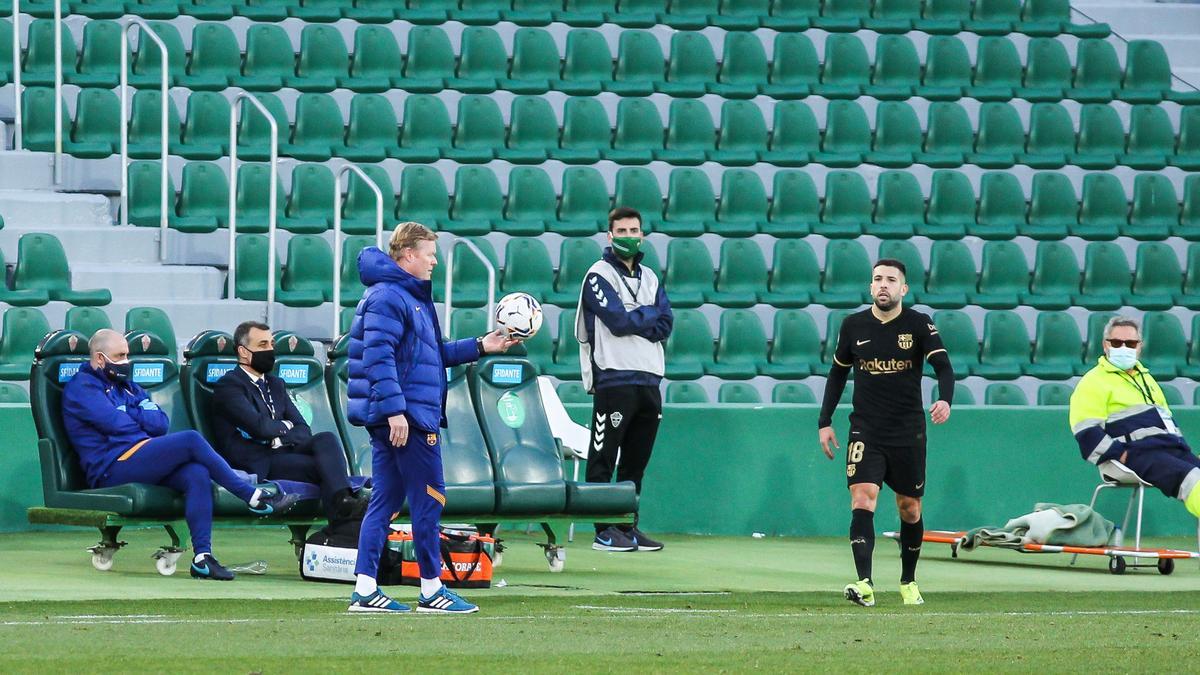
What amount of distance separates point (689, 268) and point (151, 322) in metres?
4.74

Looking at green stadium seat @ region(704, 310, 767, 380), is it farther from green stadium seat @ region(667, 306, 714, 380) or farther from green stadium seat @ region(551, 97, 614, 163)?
green stadium seat @ region(551, 97, 614, 163)

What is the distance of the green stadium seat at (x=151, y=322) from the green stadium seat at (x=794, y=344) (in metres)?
4.90

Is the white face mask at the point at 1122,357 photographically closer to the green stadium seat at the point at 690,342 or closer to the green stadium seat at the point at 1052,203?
the green stadium seat at the point at 690,342

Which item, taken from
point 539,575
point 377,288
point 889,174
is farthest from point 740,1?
point 377,288

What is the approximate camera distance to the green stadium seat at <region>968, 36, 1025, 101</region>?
61.6ft

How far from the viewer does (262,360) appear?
36.0 feet

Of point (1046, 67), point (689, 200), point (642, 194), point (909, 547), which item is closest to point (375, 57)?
point (642, 194)

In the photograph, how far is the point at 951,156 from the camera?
1800cm

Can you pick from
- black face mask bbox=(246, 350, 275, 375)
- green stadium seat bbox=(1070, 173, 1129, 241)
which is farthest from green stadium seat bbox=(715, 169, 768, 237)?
black face mask bbox=(246, 350, 275, 375)

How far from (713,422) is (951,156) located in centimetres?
521

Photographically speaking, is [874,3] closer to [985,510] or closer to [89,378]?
[985,510]

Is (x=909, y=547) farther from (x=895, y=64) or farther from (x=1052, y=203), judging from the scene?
(x=895, y=64)

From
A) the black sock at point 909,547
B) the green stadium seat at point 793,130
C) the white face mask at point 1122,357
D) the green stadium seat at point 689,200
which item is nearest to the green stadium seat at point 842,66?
the green stadium seat at point 793,130

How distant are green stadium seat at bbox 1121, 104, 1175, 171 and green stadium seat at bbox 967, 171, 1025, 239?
1.47 meters
